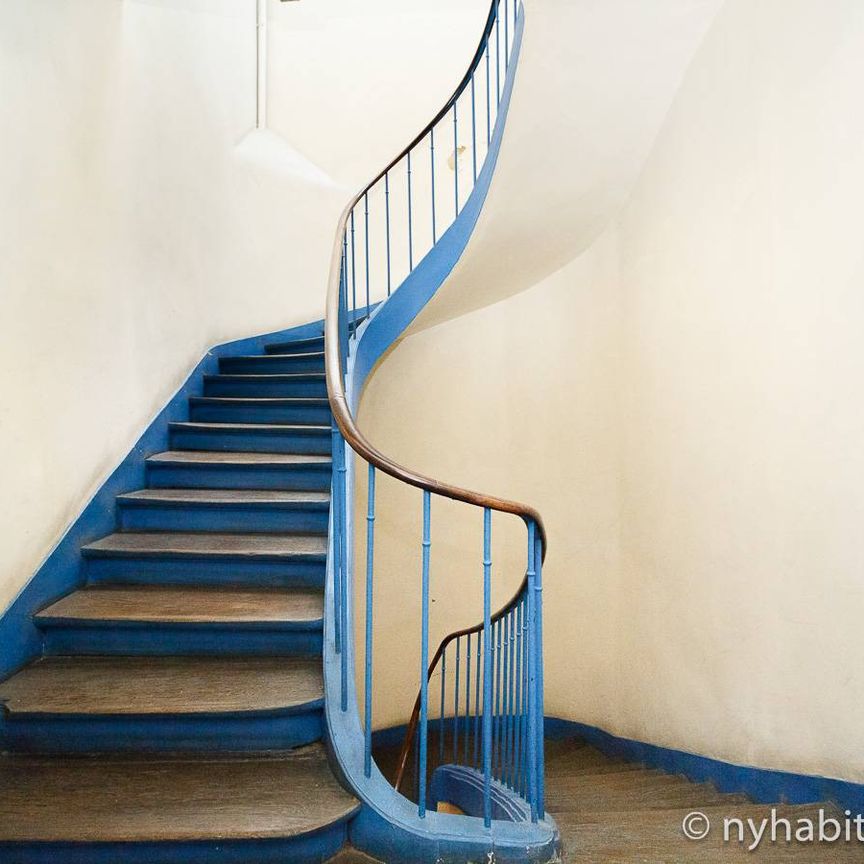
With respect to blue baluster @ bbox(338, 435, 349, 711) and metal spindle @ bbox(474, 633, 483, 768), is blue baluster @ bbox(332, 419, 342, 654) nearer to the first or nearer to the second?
blue baluster @ bbox(338, 435, 349, 711)

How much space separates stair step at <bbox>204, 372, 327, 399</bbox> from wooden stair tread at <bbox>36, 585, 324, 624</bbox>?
5.26ft

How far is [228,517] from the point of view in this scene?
276 centimetres

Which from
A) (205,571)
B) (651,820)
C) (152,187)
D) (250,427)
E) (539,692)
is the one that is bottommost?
(651,820)

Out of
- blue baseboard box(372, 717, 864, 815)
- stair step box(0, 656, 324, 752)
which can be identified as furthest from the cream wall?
blue baseboard box(372, 717, 864, 815)

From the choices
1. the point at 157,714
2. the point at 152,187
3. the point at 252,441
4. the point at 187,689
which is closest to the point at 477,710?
the point at 252,441

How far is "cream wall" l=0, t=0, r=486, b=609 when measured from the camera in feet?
7.18

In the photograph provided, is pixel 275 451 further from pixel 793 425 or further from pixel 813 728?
pixel 813 728

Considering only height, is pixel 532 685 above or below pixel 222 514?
below

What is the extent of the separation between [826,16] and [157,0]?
3102 millimetres

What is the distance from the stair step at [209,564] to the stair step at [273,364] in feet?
5.80

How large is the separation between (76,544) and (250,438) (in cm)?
106

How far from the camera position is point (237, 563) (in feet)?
8.05

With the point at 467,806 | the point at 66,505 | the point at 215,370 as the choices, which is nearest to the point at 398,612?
the point at 467,806

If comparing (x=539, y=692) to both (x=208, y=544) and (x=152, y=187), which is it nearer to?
(x=208, y=544)
